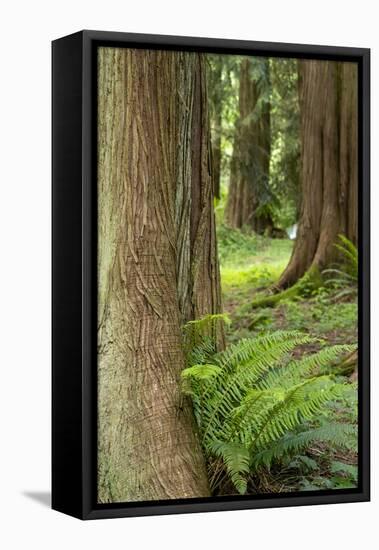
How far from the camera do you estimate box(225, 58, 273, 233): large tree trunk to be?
10.7 m

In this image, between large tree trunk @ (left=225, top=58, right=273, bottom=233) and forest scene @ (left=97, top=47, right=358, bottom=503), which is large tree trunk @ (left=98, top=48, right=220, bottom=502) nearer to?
forest scene @ (left=97, top=47, right=358, bottom=503)

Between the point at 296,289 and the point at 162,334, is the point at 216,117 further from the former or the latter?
the point at 162,334

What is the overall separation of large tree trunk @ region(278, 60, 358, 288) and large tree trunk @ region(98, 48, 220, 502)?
353 centimetres

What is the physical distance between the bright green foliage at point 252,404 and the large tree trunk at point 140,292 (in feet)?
0.41

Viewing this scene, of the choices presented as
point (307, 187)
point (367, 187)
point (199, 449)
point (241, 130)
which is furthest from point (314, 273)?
point (199, 449)

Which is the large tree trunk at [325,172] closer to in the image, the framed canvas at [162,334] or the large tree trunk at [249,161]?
the large tree trunk at [249,161]

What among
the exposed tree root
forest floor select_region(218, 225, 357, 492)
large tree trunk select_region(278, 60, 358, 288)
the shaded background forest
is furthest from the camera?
the exposed tree root

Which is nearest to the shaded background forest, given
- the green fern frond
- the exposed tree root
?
the exposed tree root

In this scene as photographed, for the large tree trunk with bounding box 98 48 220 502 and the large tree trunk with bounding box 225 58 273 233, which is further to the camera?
the large tree trunk with bounding box 225 58 273 233

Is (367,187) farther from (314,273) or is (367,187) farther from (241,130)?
(241,130)

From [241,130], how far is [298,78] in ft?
2.51

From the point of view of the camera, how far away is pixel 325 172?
10172mm

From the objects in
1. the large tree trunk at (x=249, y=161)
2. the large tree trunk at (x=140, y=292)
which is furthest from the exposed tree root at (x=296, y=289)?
the large tree trunk at (x=140, y=292)

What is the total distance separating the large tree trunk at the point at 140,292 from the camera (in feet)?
17.8
